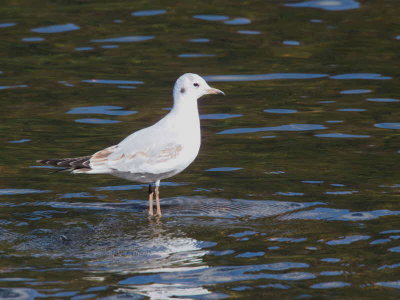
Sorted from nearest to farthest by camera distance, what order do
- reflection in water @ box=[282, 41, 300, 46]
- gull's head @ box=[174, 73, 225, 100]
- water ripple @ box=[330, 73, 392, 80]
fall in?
gull's head @ box=[174, 73, 225, 100]
water ripple @ box=[330, 73, 392, 80]
reflection in water @ box=[282, 41, 300, 46]

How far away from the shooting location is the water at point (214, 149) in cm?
717

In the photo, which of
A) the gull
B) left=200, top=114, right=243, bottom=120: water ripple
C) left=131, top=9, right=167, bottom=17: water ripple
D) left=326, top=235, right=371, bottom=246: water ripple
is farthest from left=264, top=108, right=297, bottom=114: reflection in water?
left=131, top=9, right=167, bottom=17: water ripple

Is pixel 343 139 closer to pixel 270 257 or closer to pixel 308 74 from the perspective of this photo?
pixel 308 74

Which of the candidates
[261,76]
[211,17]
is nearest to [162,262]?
[261,76]

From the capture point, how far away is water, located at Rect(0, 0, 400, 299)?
717 centimetres

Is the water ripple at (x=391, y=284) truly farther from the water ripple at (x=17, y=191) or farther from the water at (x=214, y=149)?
the water ripple at (x=17, y=191)

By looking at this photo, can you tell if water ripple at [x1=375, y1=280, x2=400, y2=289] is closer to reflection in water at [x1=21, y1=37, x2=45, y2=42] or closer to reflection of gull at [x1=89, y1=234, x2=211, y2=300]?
reflection of gull at [x1=89, y1=234, x2=211, y2=300]

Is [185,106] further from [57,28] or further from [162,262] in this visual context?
[57,28]

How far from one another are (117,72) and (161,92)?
5.05 ft

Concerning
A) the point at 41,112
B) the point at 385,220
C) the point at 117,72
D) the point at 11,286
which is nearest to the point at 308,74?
the point at 117,72

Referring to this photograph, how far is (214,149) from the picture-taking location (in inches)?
450

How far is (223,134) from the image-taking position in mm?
12141

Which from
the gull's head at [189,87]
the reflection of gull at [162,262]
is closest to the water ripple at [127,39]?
the gull's head at [189,87]

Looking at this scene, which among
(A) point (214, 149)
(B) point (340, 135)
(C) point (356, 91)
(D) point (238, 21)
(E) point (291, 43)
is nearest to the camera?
(A) point (214, 149)
